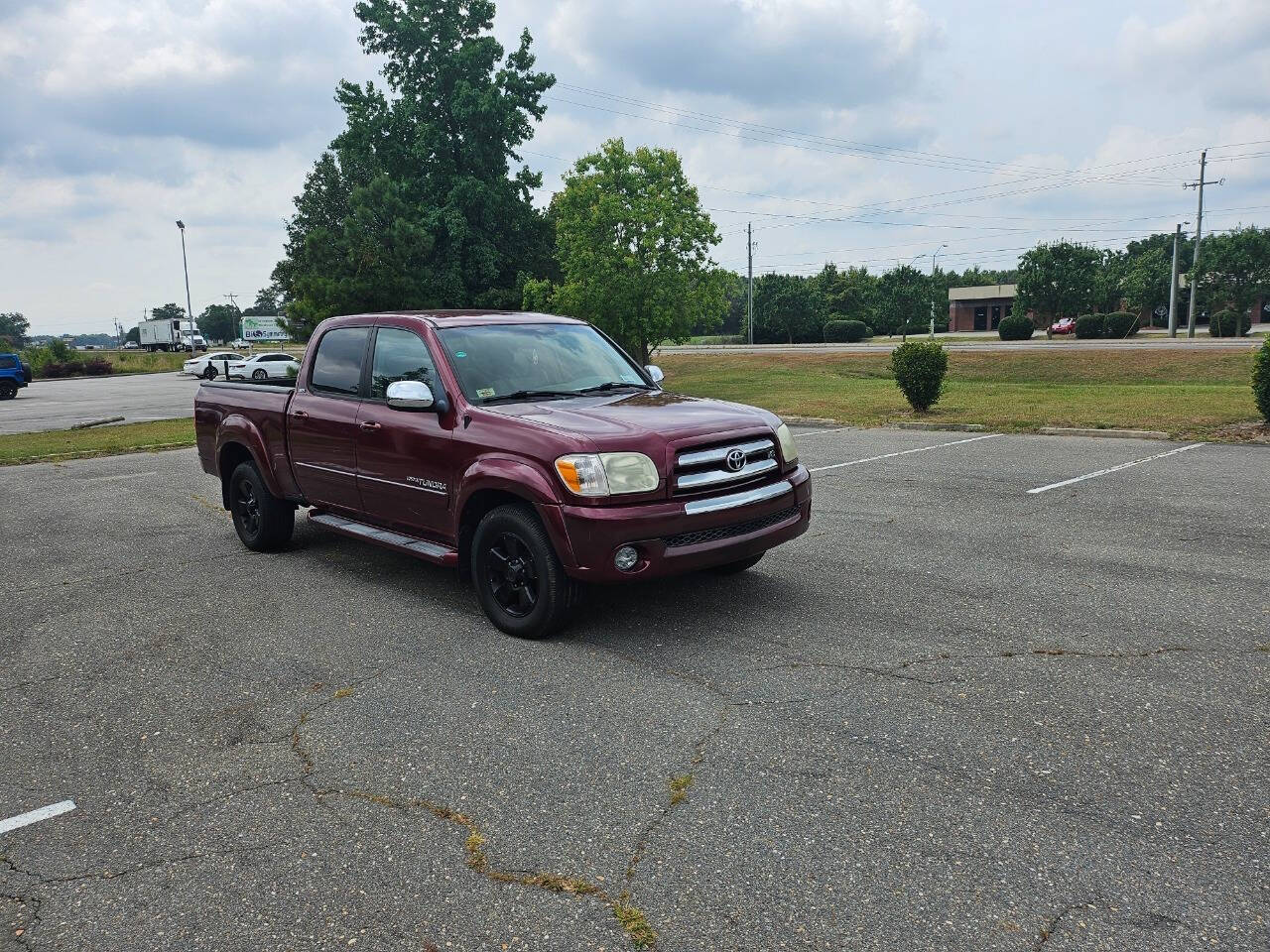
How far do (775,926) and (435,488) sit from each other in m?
3.59

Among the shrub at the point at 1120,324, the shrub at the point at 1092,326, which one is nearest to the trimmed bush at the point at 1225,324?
the shrub at the point at 1120,324

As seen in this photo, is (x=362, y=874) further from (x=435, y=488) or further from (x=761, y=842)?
(x=435, y=488)

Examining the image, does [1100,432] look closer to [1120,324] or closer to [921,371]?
[921,371]

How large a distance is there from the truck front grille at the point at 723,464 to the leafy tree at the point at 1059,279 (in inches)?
2536

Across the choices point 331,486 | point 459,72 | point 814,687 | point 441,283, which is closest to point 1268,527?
point 814,687

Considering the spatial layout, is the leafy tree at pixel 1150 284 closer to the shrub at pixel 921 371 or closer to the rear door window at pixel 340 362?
the shrub at pixel 921 371

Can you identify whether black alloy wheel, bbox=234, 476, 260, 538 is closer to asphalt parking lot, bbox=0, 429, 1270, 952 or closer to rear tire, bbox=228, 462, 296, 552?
rear tire, bbox=228, 462, 296, 552

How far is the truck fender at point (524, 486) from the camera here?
487 cm

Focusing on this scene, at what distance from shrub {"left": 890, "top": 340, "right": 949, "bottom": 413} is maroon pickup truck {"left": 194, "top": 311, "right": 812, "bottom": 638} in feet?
36.6

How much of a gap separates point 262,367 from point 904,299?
4777 cm

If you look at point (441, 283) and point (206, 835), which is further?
point (441, 283)

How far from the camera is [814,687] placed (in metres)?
4.40

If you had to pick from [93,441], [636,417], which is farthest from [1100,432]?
[93,441]

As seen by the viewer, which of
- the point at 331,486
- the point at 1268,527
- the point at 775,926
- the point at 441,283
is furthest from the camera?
the point at 441,283
